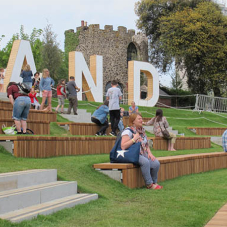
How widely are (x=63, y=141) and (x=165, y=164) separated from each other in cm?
207

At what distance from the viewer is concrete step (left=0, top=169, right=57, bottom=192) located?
→ 550 centimetres

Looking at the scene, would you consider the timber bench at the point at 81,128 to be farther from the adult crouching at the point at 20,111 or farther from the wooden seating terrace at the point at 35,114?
the adult crouching at the point at 20,111

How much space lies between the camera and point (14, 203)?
499 centimetres

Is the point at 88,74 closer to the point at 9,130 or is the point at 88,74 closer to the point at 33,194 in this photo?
the point at 9,130

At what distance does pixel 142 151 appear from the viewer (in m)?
7.84

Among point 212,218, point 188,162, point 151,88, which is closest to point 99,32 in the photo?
point 151,88

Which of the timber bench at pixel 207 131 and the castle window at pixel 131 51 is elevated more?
the castle window at pixel 131 51

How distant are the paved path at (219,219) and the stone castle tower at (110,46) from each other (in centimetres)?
3827

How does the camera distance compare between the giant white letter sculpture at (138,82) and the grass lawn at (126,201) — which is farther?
the giant white letter sculpture at (138,82)

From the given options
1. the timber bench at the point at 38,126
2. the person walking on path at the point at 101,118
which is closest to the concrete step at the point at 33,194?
the timber bench at the point at 38,126

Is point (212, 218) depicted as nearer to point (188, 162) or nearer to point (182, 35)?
point (188, 162)

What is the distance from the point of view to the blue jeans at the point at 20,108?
1008cm

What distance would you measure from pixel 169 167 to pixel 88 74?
1582 cm

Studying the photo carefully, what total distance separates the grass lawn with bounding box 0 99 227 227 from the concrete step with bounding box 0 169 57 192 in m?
0.27
